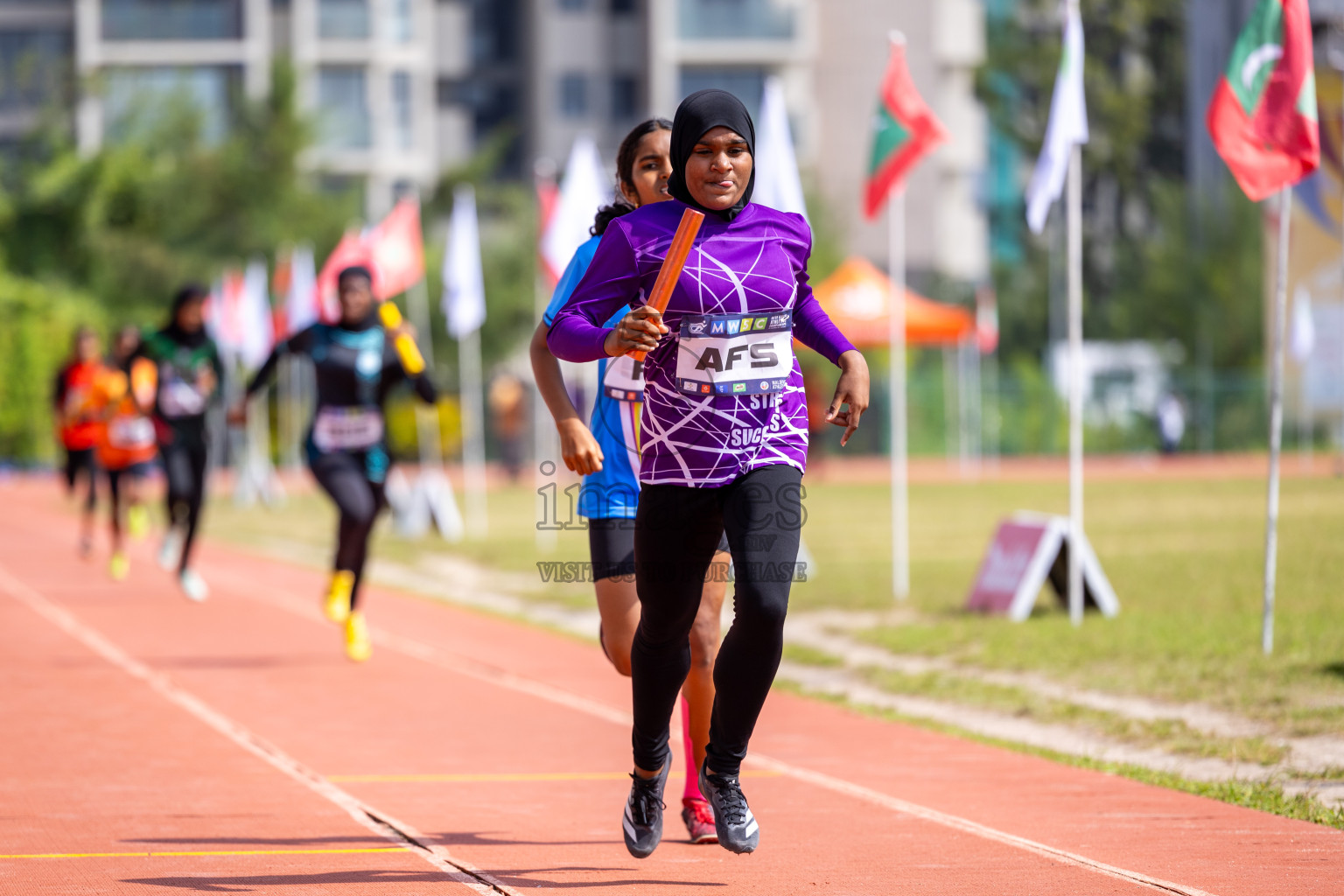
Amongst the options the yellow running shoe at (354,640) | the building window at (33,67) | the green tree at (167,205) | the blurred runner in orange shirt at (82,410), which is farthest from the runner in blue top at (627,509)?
the building window at (33,67)

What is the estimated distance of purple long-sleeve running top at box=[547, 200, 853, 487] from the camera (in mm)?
5211

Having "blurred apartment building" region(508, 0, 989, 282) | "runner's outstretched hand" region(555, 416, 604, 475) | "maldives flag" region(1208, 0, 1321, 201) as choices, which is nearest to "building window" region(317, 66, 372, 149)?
"blurred apartment building" region(508, 0, 989, 282)

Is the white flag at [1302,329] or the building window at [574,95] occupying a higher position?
the building window at [574,95]

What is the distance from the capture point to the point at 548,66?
62.8 meters

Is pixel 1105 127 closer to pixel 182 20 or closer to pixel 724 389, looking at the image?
pixel 182 20

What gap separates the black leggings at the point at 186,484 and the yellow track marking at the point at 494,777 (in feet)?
26.3

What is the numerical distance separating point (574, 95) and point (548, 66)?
4.19 ft

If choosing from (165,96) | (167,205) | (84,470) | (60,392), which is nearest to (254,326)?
(84,470)

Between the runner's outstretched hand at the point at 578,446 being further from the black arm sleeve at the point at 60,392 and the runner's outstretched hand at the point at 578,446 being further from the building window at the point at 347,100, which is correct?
the building window at the point at 347,100

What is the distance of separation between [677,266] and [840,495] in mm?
29625

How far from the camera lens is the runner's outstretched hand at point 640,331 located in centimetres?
503

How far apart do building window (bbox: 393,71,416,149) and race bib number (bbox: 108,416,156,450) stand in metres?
47.0

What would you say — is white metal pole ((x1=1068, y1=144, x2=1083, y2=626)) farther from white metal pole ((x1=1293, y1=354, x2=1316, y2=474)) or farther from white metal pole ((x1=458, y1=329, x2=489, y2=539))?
white metal pole ((x1=1293, y1=354, x2=1316, y2=474))

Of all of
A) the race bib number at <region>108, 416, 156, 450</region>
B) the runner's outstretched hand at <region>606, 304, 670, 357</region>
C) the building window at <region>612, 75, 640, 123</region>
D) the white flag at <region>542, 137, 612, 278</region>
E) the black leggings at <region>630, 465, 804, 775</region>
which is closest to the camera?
the runner's outstretched hand at <region>606, 304, 670, 357</region>
